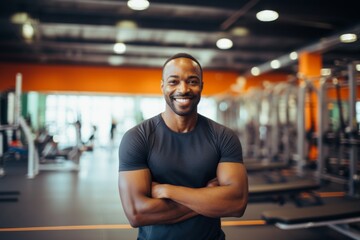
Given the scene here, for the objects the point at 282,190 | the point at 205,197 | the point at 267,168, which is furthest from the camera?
the point at 267,168

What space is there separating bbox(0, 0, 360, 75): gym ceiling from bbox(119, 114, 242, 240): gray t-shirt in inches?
134

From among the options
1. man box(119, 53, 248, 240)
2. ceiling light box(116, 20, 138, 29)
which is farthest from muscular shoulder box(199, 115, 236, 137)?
ceiling light box(116, 20, 138, 29)

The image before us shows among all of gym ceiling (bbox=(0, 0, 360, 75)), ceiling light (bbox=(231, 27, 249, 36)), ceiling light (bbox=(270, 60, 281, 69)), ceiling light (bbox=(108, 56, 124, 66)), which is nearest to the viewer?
gym ceiling (bbox=(0, 0, 360, 75))

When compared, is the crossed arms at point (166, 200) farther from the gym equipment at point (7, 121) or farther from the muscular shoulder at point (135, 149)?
the gym equipment at point (7, 121)

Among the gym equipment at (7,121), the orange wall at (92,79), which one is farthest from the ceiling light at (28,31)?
the orange wall at (92,79)

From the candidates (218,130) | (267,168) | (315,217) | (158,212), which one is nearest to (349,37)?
(267,168)

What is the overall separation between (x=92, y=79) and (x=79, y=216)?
758cm

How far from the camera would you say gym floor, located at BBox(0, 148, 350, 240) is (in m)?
2.57

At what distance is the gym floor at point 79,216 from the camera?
2.57 meters

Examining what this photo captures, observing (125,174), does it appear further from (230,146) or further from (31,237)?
(31,237)

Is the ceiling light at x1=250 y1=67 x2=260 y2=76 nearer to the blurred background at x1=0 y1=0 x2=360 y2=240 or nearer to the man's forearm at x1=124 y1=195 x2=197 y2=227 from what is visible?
the blurred background at x1=0 y1=0 x2=360 y2=240

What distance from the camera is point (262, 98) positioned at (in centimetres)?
716

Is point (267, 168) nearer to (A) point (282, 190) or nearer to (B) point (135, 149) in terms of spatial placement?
(A) point (282, 190)

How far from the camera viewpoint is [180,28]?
234 inches
